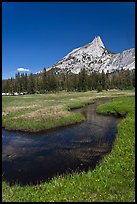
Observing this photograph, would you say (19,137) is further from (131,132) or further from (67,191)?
(67,191)

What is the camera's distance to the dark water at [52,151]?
56.9ft

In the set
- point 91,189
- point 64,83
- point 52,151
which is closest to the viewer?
point 91,189

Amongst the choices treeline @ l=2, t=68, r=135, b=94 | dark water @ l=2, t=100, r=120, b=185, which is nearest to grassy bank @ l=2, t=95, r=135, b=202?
dark water @ l=2, t=100, r=120, b=185

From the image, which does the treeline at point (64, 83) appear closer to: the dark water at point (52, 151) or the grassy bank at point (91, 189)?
the dark water at point (52, 151)

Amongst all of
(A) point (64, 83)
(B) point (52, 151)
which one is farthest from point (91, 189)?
(A) point (64, 83)

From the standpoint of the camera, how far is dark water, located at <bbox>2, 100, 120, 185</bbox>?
56.9 feet

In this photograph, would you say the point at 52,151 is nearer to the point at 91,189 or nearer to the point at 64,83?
the point at 91,189

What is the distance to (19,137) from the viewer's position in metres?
29.1

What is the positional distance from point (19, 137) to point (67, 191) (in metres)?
18.4

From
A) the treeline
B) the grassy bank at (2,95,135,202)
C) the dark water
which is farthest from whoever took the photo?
the treeline

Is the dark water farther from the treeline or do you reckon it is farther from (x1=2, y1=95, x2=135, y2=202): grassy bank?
the treeline

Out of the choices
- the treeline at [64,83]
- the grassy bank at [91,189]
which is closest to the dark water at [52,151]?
the grassy bank at [91,189]

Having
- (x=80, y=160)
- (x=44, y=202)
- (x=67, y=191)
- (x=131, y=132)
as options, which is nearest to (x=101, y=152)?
(x=80, y=160)

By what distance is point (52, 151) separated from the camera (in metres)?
22.6
